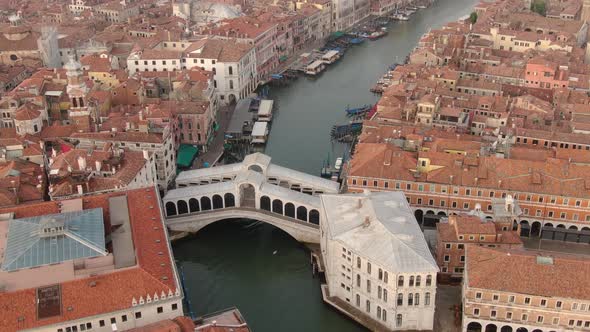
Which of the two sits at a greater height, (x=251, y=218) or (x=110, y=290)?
(x=110, y=290)

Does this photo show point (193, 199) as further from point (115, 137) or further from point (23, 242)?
point (23, 242)

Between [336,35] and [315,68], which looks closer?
[315,68]

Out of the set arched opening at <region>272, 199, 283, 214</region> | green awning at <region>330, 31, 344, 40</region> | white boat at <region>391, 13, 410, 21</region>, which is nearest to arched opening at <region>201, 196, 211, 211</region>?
arched opening at <region>272, 199, 283, 214</region>

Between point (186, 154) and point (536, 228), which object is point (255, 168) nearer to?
point (186, 154)

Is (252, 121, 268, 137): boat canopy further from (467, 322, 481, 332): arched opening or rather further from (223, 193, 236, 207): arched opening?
(467, 322, 481, 332): arched opening

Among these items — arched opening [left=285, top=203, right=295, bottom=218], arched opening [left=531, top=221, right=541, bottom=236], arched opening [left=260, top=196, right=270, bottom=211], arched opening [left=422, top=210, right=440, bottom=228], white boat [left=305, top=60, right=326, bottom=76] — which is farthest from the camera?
white boat [left=305, top=60, right=326, bottom=76]

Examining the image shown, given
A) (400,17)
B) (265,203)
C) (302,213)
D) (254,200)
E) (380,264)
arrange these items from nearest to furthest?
(380,264) → (302,213) → (265,203) → (254,200) → (400,17)

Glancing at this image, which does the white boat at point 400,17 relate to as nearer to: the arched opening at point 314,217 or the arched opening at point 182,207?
the arched opening at point 314,217

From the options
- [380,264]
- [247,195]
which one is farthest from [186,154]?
[380,264]
